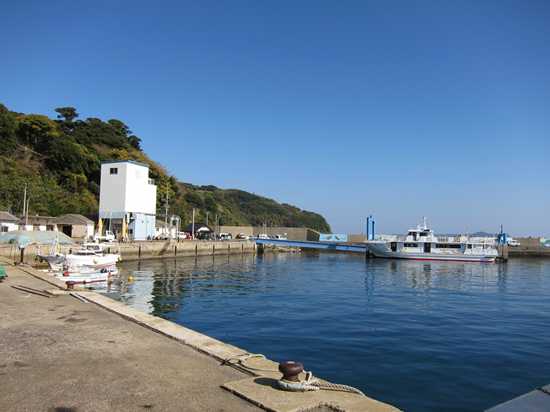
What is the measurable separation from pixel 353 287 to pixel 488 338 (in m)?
16.8

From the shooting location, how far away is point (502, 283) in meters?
38.4

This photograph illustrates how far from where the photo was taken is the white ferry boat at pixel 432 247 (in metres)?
66.2

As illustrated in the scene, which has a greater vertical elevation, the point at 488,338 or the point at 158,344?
the point at 158,344

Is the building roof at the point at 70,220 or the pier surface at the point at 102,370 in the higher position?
the building roof at the point at 70,220

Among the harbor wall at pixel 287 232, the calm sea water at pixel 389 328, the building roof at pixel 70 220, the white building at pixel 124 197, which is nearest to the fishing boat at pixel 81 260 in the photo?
the calm sea water at pixel 389 328

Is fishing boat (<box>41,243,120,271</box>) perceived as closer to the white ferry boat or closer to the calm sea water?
the calm sea water

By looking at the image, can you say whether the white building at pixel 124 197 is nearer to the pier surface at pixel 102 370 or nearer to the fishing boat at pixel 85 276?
the fishing boat at pixel 85 276

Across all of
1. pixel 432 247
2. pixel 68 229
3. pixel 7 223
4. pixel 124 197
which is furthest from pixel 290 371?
pixel 432 247

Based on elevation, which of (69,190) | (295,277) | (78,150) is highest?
(78,150)

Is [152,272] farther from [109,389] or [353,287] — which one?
A: [109,389]

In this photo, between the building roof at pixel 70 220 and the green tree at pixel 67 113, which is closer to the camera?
the building roof at pixel 70 220

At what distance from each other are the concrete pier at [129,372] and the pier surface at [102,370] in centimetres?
1

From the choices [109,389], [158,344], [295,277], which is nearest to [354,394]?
[109,389]

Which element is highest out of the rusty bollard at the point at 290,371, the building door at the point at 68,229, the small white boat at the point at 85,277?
the building door at the point at 68,229
